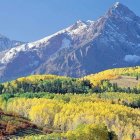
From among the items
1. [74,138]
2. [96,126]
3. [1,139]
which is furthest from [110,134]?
[1,139]

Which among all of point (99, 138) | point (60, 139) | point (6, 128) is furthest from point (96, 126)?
point (6, 128)

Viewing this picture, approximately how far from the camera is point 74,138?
152m

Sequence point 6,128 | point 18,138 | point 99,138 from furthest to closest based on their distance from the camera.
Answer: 1. point 6,128
2. point 18,138
3. point 99,138

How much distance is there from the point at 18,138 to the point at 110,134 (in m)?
28.4

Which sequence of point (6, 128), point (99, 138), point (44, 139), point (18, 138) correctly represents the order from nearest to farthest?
point (44, 139)
point (99, 138)
point (18, 138)
point (6, 128)

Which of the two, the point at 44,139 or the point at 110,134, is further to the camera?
the point at 110,134

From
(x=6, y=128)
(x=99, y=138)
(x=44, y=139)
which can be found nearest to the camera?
(x=44, y=139)

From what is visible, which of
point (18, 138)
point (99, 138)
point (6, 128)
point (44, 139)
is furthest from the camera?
point (6, 128)

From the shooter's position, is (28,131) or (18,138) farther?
(28,131)

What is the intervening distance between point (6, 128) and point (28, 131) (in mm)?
9403

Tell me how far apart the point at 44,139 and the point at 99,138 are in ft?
63.7

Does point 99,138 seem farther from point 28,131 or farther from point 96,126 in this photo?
point 28,131

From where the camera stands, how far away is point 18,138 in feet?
562

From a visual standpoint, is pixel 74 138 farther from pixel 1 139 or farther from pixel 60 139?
pixel 1 139
